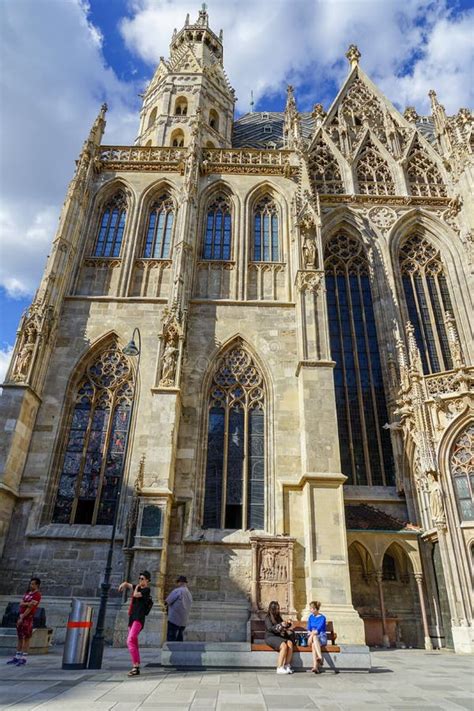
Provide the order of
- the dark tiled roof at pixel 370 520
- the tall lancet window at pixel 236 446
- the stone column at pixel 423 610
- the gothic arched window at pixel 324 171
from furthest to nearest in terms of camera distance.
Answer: the gothic arched window at pixel 324 171, the tall lancet window at pixel 236 446, the dark tiled roof at pixel 370 520, the stone column at pixel 423 610

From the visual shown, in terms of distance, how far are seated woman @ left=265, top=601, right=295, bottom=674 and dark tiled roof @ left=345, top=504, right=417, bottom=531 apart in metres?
6.47

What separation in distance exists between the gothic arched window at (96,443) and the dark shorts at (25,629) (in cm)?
534

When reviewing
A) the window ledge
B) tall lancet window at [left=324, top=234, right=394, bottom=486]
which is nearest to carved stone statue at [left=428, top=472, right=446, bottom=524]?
tall lancet window at [left=324, top=234, right=394, bottom=486]

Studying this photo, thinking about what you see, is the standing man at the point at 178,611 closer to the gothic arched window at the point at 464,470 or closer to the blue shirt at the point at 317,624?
the blue shirt at the point at 317,624

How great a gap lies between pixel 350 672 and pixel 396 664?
1969 millimetres

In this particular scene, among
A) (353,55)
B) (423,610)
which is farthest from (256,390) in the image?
(353,55)

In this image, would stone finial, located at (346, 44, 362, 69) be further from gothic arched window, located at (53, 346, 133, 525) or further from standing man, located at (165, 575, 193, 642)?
standing man, located at (165, 575, 193, 642)

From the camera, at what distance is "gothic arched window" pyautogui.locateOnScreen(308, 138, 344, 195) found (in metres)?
21.7

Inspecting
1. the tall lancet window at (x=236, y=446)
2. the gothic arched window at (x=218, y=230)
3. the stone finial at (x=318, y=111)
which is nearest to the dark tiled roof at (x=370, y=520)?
the tall lancet window at (x=236, y=446)

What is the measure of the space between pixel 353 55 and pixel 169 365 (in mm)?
24216

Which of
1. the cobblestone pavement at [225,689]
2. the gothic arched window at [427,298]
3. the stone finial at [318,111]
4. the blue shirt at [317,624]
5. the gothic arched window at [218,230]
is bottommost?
the cobblestone pavement at [225,689]

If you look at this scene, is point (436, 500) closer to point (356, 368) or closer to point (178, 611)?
point (356, 368)

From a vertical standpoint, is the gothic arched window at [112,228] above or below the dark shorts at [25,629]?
above

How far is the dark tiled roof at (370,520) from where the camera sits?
542 inches
